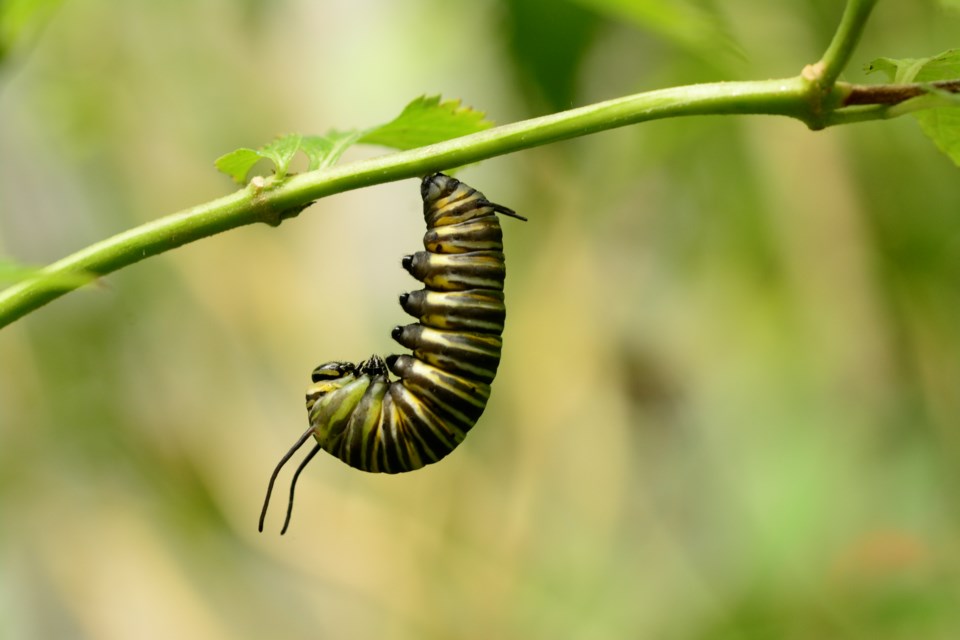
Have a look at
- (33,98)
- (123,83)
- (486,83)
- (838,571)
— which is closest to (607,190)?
(486,83)

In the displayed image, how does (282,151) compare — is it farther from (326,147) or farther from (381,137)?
(381,137)

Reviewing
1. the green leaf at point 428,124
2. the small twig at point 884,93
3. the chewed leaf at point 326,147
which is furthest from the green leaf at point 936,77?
the chewed leaf at point 326,147

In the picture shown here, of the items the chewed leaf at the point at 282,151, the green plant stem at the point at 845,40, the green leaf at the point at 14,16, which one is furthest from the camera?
the chewed leaf at the point at 282,151

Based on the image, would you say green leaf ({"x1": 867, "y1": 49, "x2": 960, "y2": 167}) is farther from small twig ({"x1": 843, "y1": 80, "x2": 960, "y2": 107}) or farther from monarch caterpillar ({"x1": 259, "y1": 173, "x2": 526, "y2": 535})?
monarch caterpillar ({"x1": 259, "y1": 173, "x2": 526, "y2": 535})

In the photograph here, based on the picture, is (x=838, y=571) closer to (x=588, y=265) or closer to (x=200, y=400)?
(x=588, y=265)

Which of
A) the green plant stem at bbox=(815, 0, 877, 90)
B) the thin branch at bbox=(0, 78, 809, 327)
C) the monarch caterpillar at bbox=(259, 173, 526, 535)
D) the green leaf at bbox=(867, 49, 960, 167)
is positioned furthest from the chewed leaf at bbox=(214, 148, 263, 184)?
the green leaf at bbox=(867, 49, 960, 167)

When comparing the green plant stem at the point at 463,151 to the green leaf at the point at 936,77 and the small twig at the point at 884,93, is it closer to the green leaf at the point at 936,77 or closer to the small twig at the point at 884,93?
the small twig at the point at 884,93
